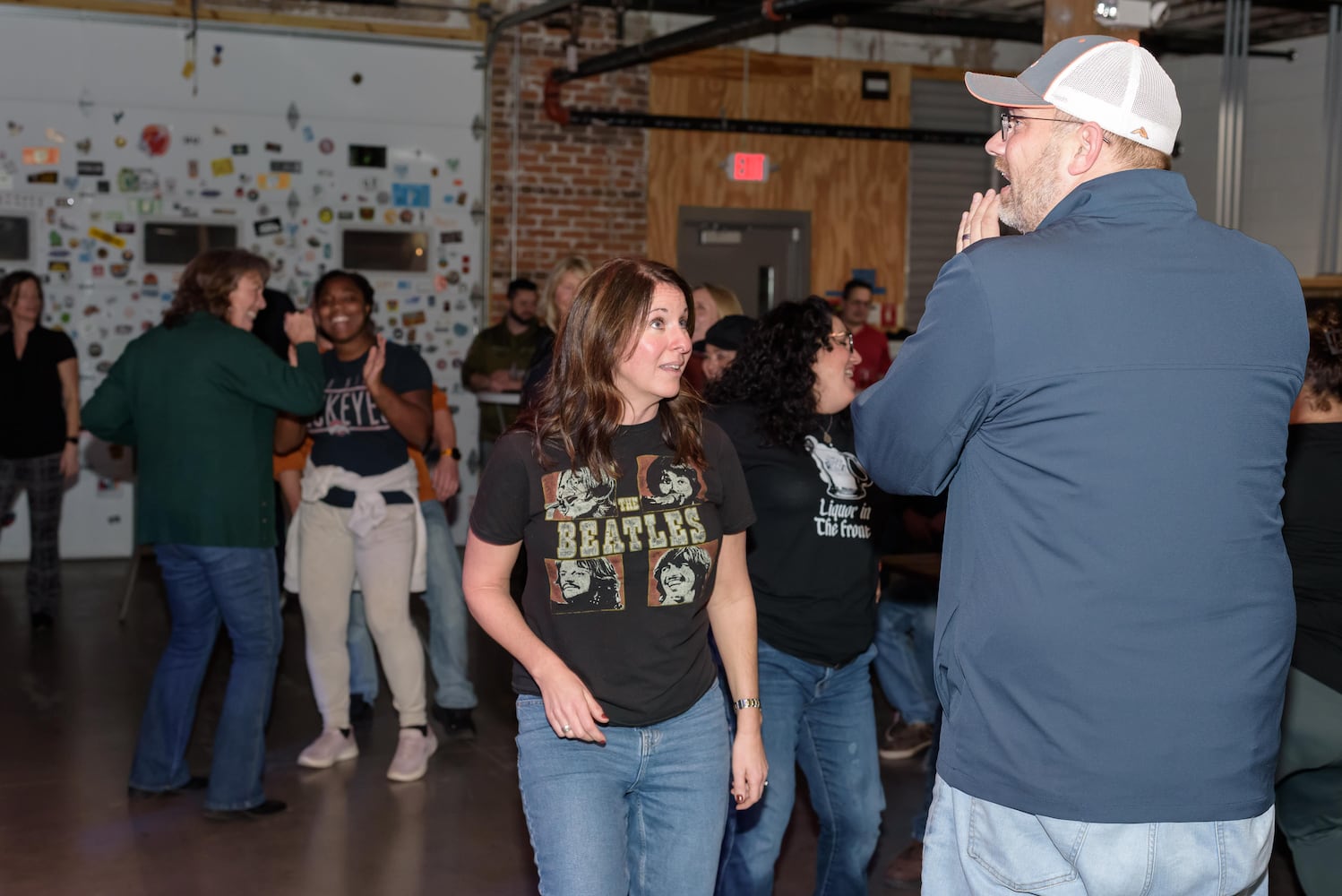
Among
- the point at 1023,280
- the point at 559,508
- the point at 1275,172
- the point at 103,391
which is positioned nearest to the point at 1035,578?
the point at 1023,280

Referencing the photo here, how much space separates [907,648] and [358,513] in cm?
211

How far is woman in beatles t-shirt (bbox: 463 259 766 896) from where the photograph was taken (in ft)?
7.29

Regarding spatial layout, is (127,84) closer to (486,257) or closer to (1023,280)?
(486,257)

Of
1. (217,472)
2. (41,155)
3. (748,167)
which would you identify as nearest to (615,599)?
(217,472)

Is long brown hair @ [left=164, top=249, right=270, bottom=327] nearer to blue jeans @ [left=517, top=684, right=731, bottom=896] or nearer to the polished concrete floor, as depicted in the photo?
the polished concrete floor

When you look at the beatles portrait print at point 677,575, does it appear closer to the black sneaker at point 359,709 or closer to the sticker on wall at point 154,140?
the black sneaker at point 359,709

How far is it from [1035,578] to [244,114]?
875 centimetres

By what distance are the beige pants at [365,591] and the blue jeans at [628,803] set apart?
8.65 feet

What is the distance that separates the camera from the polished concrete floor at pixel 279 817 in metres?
3.89

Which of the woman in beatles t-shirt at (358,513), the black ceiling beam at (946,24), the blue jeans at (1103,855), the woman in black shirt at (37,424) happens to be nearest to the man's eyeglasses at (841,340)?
the blue jeans at (1103,855)

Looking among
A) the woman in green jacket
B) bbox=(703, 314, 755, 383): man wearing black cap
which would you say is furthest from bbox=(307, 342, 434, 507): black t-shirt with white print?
bbox=(703, 314, 755, 383): man wearing black cap

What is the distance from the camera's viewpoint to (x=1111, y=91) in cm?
167

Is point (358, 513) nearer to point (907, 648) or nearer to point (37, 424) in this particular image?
point (907, 648)

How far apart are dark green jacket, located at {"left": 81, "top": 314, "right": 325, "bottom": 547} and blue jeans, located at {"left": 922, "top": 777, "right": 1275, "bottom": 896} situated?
10.2 feet
